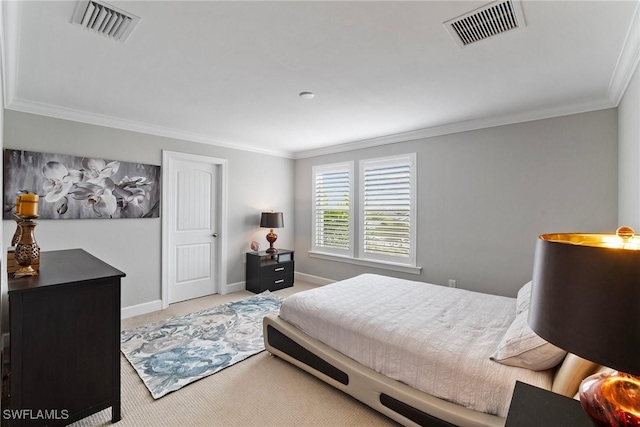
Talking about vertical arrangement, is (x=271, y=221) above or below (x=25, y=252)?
above

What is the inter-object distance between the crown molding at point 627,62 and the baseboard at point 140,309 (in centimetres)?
508

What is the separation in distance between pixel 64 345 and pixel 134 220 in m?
2.38

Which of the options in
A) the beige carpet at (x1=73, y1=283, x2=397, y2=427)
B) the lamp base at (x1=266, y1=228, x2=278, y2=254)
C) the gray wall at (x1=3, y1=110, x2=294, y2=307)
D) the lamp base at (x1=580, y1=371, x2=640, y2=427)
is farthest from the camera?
the lamp base at (x1=266, y1=228, x2=278, y2=254)

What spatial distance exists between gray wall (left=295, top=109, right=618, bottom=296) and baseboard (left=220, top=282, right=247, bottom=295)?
2295 millimetres

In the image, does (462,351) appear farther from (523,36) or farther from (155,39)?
(155,39)

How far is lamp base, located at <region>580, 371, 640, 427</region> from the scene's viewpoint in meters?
0.77

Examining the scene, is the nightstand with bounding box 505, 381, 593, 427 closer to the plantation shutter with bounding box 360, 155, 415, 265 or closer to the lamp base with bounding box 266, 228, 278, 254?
the plantation shutter with bounding box 360, 155, 415, 265

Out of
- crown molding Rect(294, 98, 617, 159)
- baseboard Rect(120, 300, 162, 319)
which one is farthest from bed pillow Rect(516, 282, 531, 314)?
baseboard Rect(120, 300, 162, 319)

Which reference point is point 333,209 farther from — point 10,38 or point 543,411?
point 543,411

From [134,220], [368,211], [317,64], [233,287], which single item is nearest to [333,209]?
[368,211]

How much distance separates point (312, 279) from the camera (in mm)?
5465

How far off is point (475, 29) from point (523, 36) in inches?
13.4

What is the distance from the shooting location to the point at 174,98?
2.95m

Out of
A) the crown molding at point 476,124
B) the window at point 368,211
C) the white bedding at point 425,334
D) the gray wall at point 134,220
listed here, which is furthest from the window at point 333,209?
the white bedding at point 425,334
